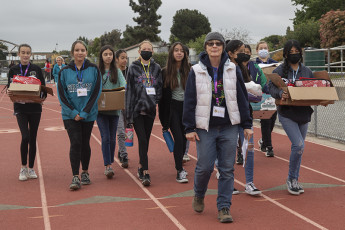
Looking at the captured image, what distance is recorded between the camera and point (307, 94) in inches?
224

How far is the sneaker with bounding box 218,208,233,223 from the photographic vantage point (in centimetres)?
486

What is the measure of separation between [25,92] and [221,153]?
3.14m

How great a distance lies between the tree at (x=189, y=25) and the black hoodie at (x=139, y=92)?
8784 cm

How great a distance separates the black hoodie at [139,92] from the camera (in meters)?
6.57

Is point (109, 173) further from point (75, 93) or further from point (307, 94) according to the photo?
point (307, 94)

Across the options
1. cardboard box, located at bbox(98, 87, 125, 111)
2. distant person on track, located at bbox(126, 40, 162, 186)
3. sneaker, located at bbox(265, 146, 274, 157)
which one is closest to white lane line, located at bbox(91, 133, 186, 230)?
distant person on track, located at bbox(126, 40, 162, 186)

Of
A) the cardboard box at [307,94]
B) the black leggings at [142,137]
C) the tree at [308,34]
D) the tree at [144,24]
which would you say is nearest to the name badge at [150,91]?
the black leggings at [142,137]

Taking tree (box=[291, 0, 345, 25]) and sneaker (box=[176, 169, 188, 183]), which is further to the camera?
tree (box=[291, 0, 345, 25])

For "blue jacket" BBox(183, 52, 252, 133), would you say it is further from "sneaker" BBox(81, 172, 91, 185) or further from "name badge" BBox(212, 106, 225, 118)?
"sneaker" BBox(81, 172, 91, 185)

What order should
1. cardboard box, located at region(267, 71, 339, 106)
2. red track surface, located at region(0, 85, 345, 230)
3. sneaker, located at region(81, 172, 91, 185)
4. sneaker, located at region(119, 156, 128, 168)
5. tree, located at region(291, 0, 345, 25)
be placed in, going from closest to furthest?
red track surface, located at region(0, 85, 345, 230) → cardboard box, located at region(267, 71, 339, 106) → sneaker, located at region(81, 172, 91, 185) → sneaker, located at region(119, 156, 128, 168) → tree, located at region(291, 0, 345, 25)

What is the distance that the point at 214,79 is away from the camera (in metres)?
4.92

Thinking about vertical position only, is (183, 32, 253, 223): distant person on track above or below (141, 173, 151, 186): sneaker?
above

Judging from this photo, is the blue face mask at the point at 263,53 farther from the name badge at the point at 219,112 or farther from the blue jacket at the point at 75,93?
the name badge at the point at 219,112

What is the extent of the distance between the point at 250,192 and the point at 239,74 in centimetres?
167
